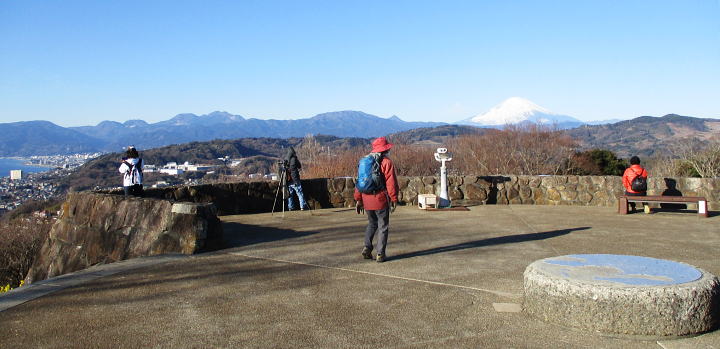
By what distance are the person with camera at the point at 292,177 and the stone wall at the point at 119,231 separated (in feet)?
14.6

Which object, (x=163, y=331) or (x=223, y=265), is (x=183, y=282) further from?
(x=163, y=331)

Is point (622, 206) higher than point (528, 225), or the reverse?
point (622, 206)

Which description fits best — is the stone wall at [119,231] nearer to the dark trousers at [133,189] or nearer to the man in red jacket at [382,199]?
the dark trousers at [133,189]

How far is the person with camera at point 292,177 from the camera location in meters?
13.8

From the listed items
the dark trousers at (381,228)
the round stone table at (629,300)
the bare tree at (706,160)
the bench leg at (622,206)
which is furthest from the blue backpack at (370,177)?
the bare tree at (706,160)

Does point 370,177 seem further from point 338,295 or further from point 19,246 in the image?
point 19,246

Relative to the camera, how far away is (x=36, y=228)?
23484 millimetres

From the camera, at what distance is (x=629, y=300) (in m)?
4.70

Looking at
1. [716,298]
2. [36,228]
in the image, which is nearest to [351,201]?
[716,298]

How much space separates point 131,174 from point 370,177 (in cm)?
649

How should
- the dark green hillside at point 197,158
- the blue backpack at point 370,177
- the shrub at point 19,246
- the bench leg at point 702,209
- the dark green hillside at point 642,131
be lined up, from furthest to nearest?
the dark green hillside at point 642,131 < the dark green hillside at point 197,158 < the shrub at point 19,246 < the bench leg at point 702,209 < the blue backpack at point 370,177

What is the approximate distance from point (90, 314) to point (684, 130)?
233 feet

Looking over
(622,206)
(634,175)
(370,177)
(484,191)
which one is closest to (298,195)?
(484,191)

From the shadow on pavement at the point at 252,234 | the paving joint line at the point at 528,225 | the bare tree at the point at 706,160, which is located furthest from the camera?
the bare tree at the point at 706,160
